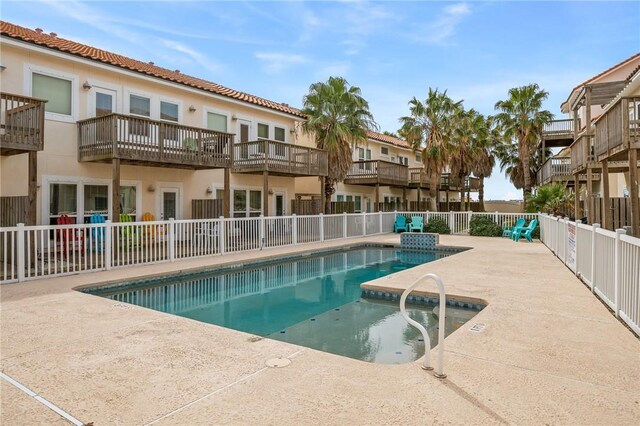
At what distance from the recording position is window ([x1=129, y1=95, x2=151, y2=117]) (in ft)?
46.7

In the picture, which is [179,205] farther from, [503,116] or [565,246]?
[503,116]

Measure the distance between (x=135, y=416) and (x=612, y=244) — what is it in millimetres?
6453

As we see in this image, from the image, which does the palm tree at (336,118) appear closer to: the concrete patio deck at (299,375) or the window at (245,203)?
the window at (245,203)

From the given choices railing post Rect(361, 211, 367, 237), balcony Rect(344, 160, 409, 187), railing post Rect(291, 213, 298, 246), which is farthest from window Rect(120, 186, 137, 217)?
balcony Rect(344, 160, 409, 187)

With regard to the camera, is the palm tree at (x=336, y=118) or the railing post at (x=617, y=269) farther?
the palm tree at (x=336, y=118)

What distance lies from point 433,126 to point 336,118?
26.8 ft

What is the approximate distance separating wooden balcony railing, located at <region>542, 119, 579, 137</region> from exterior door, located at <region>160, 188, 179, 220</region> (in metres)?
24.6

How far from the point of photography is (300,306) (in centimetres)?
832

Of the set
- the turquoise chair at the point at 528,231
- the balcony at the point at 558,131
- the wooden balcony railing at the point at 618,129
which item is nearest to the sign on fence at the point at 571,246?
the wooden balcony railing at the point at 618,129

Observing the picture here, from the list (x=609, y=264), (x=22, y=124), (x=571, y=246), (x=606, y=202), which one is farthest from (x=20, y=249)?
(x=606, y=202)

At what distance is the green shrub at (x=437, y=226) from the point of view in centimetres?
2180

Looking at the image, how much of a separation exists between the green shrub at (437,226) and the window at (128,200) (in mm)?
14751

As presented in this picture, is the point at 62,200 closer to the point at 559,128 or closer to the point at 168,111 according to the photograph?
the point at 168,111

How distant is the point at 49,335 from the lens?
202 inches
